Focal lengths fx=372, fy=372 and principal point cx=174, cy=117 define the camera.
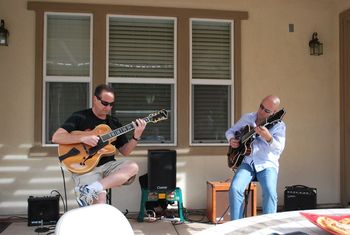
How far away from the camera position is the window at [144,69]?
14.7 ft

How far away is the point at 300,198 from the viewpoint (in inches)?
166

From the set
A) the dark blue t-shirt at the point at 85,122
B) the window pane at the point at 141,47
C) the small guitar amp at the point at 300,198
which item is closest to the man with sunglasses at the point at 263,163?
the dark blue t-shirt at the point at 85,122

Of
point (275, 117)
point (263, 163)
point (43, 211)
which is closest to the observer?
point (275, 117)

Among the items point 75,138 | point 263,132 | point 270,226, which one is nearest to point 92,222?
point 270,226

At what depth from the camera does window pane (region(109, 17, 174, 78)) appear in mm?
4508

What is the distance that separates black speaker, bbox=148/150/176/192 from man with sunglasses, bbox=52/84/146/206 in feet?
3.03

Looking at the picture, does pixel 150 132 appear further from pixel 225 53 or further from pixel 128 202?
pixel 225 53

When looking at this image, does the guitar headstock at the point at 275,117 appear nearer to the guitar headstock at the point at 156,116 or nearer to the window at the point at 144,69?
the guitar headstock at the point at 156,116

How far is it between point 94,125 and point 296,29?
10.2 ft

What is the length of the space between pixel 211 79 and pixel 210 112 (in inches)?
16.3

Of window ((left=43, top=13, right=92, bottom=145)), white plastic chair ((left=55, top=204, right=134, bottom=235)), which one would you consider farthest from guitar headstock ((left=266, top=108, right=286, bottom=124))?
window ((left=43, top=13, right=92, bottom=145))

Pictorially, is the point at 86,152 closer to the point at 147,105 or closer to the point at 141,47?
the point at 147,105

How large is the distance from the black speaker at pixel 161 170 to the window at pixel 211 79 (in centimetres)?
70

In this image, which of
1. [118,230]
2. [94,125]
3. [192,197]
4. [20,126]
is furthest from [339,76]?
[118,230]
